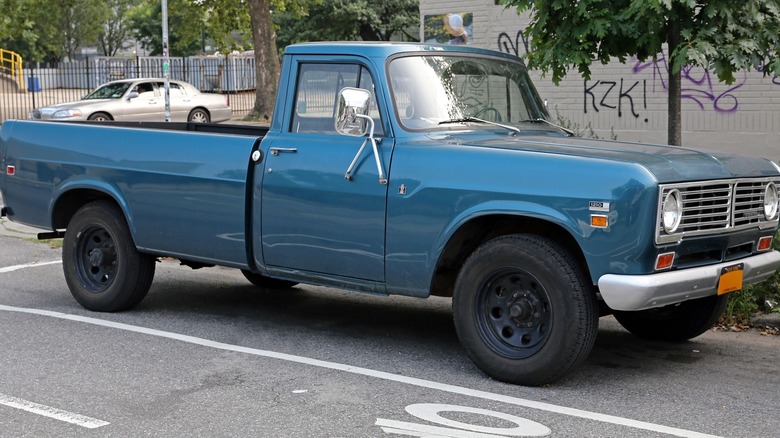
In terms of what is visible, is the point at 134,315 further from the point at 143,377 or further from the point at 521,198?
the point at 521,198

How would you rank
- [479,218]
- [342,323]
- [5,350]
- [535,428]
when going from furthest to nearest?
[342,323], [5,350], [479,218], [535,428]

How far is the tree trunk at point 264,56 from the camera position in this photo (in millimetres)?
27906

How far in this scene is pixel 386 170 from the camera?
6.41 metres

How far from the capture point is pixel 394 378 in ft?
20.3

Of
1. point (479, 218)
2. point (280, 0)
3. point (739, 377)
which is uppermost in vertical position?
point (280, 0)

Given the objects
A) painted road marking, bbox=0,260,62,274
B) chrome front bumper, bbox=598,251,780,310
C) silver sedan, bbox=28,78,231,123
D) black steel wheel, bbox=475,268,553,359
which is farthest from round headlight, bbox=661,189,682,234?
silver sedan, bbox=28,78,231,123

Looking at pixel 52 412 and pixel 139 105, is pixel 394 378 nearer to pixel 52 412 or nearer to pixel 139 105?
pixel 52 412

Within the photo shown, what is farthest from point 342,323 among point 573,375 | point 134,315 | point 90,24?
point 90,24

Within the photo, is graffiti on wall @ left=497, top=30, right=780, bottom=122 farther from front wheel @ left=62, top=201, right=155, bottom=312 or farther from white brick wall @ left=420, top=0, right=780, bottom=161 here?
front wheel @ left=62, top=201, right=155, bottom=312

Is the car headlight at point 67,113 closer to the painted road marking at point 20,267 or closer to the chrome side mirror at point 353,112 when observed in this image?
the painted road marking at point 20,267

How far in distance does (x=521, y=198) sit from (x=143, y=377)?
2.43 metres

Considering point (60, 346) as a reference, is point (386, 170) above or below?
above

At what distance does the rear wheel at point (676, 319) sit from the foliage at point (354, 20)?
4167cm

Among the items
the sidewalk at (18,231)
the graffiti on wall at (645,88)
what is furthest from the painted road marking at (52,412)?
the graffiti on wall at (645,88)
